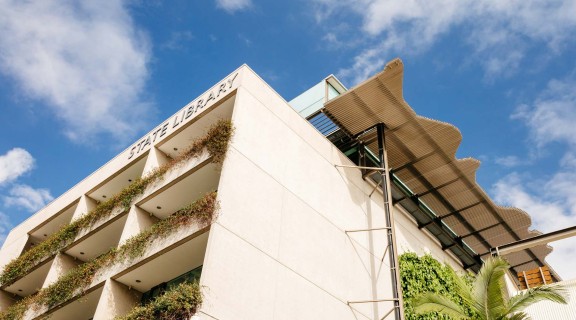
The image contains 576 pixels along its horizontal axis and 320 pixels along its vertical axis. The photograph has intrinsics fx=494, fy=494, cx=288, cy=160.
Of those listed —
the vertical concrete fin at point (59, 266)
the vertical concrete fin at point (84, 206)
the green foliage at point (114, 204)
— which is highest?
the vertical concrete fin at point (84, 206)

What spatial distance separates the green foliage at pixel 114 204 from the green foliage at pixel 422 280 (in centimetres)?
956

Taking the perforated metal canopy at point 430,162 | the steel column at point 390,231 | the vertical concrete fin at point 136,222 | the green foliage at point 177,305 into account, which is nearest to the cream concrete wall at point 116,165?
the vertical concrete fin at point 136,222

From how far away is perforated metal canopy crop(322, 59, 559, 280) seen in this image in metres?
20.2

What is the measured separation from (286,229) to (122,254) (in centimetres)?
601

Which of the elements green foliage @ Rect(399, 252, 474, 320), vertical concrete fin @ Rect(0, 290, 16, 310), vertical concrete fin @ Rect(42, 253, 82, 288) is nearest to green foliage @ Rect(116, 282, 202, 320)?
vertical concrete fin @ Rect(42, 253, 82, 288)

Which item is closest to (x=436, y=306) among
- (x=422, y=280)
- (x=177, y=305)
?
(x=422, y=280)

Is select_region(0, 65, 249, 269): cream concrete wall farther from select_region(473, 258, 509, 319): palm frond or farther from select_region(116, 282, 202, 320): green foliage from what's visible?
select_region(473, 258, 509, 319): palm frond

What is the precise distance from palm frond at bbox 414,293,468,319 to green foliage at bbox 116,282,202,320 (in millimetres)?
7769

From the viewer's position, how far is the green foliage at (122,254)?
1517 centimetres

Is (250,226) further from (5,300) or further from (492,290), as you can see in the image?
(5,300)

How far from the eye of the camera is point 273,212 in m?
16.5

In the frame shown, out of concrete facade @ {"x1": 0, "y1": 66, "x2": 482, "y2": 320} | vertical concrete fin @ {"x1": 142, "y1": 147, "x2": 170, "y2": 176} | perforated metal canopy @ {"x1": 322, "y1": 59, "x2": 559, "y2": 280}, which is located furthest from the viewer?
vertical concrete fin @ {"x1": 142, "y1": 147, "x2": 170, "y2": 176}

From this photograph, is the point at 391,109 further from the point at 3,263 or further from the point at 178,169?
the point at 3,263

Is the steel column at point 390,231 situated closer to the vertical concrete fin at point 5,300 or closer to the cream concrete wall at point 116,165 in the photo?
the cream concrete wall at point 116,165
